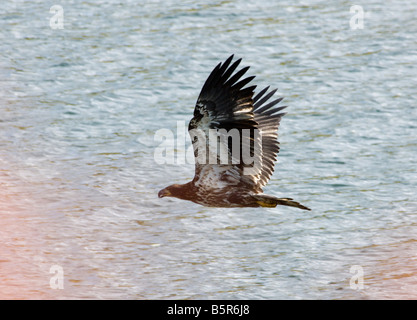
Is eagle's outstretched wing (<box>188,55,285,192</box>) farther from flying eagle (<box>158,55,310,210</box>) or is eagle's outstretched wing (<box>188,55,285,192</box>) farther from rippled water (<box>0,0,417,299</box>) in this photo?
rippled water (<box>0,0,417,299</box>)

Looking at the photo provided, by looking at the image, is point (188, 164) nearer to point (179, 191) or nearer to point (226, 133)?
point (179, 191)

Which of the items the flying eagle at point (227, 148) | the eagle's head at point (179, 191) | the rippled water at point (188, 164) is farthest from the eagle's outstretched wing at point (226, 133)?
the rippled water at point (188, 164)

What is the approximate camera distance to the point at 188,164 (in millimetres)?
14508

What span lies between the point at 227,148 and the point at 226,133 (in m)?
0.26

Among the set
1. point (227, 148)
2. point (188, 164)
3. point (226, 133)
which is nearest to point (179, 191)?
point (227, 148)

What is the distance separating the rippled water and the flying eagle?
158cm

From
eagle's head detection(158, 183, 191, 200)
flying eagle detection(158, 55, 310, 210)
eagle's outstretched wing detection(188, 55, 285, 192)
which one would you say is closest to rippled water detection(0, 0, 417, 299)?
eagle's head detection(158, 183, 191, 200)

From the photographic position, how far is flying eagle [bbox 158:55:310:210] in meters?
8.59

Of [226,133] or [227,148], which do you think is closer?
[226,133]

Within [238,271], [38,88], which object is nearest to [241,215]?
[238,271]

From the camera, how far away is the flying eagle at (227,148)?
8.59 metres

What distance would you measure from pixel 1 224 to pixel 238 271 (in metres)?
3.36

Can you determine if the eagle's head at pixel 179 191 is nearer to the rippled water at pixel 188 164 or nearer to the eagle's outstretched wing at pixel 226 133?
the eagle's outstretched wing at pixel 226 133

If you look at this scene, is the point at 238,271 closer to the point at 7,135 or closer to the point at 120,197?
the point at 120,197
